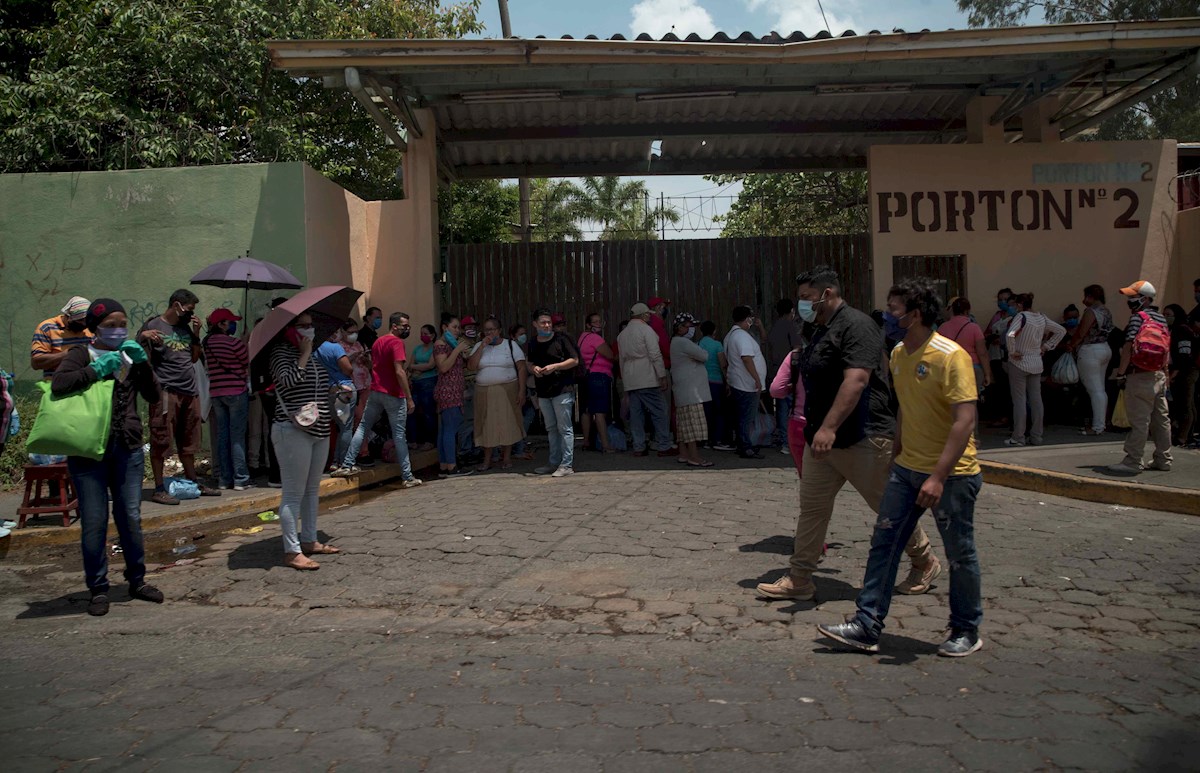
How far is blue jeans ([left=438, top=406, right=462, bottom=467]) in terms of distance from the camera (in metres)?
10.9

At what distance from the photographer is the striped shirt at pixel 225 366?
944 cm

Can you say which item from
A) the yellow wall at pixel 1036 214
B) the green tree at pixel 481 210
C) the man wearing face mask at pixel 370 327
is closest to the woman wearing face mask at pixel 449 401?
the man wearing face mask at pixel 370 327

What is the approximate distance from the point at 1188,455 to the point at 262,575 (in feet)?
30.1

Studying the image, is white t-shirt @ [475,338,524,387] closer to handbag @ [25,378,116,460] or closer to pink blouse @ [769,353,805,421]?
pink blouse @ [769,353,805,421]

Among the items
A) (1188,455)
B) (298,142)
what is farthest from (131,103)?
(1188,455)

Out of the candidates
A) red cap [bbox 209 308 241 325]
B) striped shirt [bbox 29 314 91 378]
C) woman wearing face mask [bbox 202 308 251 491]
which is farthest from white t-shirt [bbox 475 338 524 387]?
striped shirt [bbox 29 314 91 378]

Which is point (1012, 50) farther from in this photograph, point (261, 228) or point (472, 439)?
point (261, 228)

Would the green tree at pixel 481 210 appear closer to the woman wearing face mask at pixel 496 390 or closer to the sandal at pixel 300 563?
the woman wearing face mask at pixel 496 390

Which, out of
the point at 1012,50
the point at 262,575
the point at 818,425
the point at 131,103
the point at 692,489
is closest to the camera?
the point at 818,425

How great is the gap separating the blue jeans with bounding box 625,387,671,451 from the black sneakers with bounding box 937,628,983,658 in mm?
6590

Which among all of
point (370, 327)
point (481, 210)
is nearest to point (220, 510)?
point (370, 327)

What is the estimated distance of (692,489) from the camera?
31.4ft

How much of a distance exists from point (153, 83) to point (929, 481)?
611 inches

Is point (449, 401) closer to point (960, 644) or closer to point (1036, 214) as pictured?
point (960, 644)
